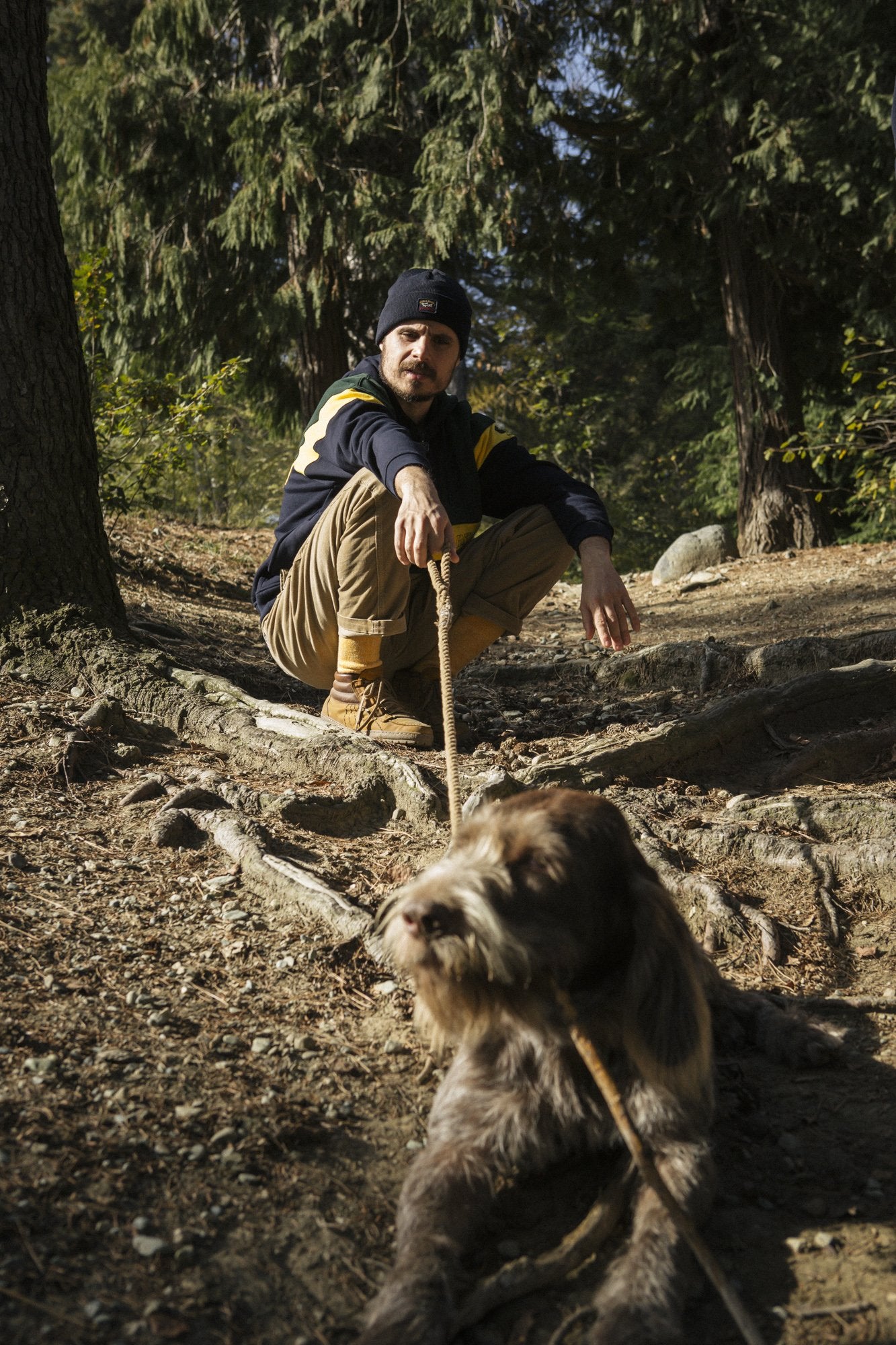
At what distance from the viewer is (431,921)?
2006mm

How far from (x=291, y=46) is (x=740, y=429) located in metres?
6.13

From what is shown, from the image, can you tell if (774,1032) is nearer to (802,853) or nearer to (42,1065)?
(802,853)

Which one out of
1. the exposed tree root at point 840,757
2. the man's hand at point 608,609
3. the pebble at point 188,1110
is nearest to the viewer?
the pebble at point 188,1110

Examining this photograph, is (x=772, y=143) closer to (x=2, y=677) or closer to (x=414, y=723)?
(x=414, y=723)

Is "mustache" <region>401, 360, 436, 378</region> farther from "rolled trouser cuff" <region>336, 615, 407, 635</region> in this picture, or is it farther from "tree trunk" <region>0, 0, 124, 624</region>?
"tree trunk" <region>0, 0, 124, 624</region>

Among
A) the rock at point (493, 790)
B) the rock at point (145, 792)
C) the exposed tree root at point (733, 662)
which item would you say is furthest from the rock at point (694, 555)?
the rock at point (145, 792)

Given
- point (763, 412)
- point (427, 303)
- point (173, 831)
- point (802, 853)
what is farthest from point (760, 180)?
point (173, 831)

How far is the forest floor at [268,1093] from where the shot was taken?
192 cm

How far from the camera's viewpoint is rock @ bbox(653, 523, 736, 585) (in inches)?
463

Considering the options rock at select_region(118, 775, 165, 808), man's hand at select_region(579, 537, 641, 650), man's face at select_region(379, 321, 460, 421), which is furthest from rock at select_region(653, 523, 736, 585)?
rock at select_region(118, 775, 165, 808)

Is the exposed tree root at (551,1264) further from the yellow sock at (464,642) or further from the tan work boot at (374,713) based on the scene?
the yellow sock at (464,642)

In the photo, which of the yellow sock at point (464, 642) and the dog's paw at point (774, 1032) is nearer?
the dog's paw at point (774, 1032)

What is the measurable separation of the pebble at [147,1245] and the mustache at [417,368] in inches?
130

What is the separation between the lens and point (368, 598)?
14.6 ft
